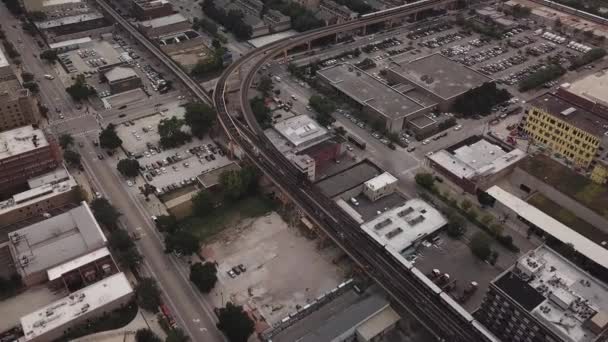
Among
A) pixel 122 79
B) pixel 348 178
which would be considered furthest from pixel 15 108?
pixel 348 178

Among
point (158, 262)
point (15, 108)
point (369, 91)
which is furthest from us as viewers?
point (369, 91)

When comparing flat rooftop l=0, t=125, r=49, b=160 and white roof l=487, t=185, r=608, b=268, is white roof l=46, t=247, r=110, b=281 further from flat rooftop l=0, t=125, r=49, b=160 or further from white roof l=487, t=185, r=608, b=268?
white roof l=487, t=185, r=608, b=268

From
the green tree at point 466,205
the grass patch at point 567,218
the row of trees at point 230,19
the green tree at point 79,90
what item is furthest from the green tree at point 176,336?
the row of trees at point 230,19

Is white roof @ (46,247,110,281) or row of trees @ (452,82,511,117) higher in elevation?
row of trees @ (452,82,511,117)

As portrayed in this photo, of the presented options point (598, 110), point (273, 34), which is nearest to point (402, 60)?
point (273, 34)

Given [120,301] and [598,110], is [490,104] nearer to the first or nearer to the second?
[598,110]

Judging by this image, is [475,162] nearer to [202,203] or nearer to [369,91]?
[369,91]

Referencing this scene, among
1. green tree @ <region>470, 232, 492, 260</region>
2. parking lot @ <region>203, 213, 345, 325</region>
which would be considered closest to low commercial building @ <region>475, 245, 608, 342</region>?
green tree @ <region>470, 232, 492, 260</region>

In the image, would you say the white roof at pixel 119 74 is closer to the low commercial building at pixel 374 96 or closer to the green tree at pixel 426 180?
the low commercial building at pixel 374 96
